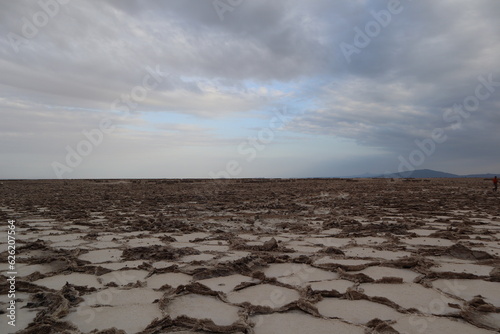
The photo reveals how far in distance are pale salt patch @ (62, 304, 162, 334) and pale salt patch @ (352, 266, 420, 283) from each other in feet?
6.74

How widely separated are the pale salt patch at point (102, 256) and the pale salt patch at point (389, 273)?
9.36ft

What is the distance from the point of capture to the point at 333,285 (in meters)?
3.04

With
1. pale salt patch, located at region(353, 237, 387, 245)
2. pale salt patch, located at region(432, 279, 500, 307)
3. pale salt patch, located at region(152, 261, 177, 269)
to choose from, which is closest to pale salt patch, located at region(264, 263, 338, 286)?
pale salt patch, located at region(432, 279, 500, 307)

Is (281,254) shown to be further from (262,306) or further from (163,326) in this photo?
(163,326)

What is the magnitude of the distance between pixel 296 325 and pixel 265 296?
546mm

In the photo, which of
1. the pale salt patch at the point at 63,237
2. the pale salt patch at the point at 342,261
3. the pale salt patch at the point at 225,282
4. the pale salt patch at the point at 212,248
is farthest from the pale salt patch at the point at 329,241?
the pale salt patch at the point at 63,237

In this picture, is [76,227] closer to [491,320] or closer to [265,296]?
[265,296]

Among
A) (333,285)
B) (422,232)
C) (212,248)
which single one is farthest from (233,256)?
(422,232)

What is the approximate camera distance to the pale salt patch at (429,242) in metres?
4.64

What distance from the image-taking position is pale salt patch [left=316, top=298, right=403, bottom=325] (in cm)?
234

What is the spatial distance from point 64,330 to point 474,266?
3.78 metres

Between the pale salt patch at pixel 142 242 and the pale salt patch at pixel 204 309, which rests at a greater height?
the pale salt patch at pixel 142 242

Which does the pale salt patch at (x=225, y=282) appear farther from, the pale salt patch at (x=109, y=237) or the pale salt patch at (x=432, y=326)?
the pale salt patch at (x=109, y=237)

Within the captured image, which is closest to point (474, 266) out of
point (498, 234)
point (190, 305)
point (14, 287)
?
point (498, 234)
